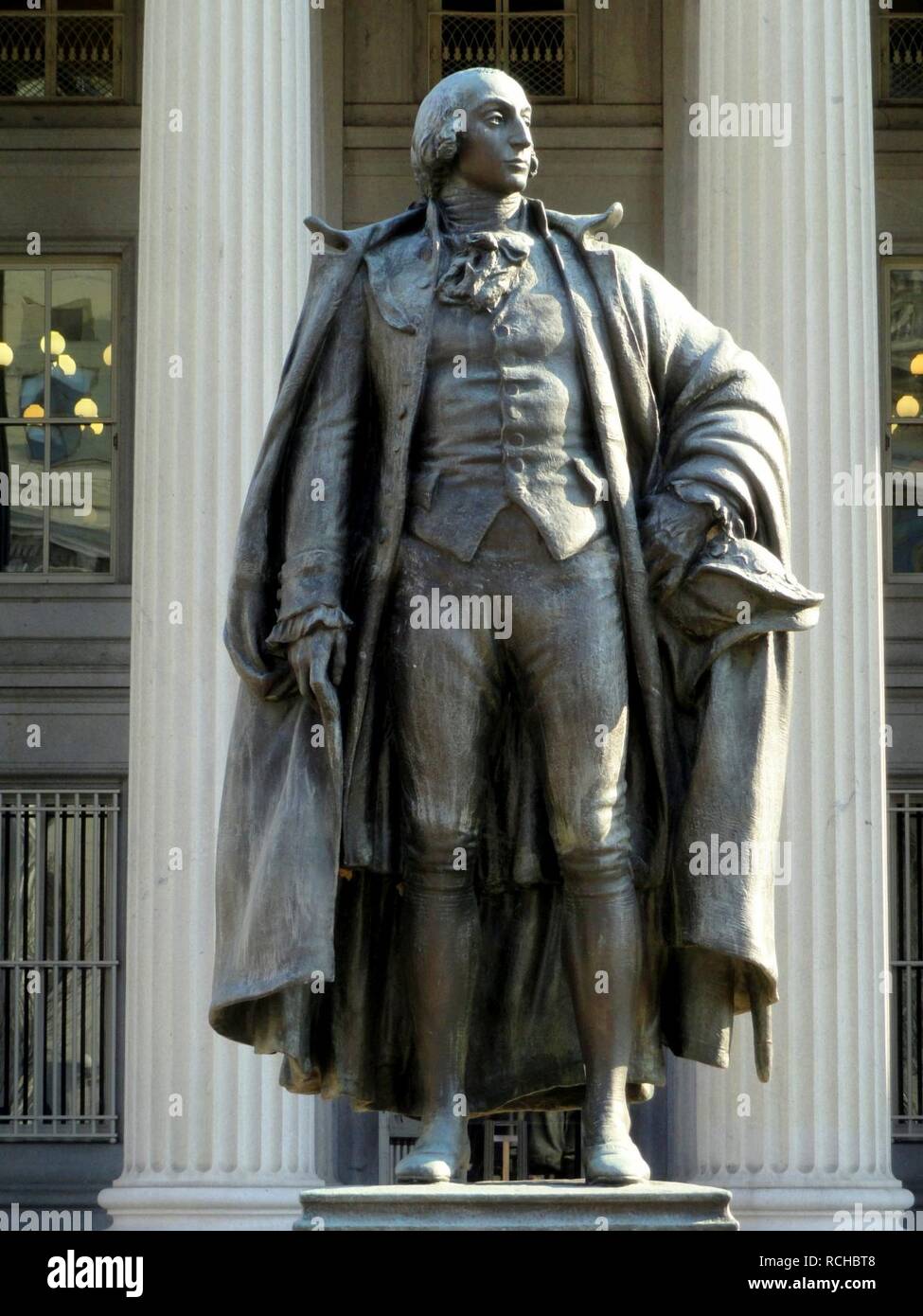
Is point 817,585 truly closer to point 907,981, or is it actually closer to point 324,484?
point 907,981

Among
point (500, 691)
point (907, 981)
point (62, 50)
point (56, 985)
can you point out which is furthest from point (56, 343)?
point (500, 691)

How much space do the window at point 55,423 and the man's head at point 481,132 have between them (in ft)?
58.9

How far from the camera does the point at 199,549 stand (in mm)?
18984

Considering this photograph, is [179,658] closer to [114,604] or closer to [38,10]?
[114,604]

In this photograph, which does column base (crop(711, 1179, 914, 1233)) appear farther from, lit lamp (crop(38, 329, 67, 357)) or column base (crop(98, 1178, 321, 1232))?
lit lamp (crop(38, 329, 67, 357))

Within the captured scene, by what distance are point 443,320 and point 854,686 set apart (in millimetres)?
11393

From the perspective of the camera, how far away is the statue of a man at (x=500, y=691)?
24.0 ft

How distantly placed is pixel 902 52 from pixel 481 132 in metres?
19.7

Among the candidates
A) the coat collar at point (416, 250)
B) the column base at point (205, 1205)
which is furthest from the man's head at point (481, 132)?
the column base at point (205, 1205)

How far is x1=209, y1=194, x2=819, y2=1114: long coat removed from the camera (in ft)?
24.0

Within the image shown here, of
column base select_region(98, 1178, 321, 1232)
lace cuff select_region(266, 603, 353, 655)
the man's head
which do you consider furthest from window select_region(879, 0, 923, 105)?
lace cuff select_region(266, 603, 353, 655)

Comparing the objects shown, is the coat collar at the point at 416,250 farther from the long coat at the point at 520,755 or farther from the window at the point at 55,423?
the window at the point at 55,423

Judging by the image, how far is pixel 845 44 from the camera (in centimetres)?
1973
